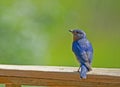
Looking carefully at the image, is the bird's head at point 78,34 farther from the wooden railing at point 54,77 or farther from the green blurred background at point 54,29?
the green blurred background at point 54,29

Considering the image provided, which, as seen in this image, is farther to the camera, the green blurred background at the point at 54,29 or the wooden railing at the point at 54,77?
the green blurred background at the point at 54,29

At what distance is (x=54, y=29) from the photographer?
2270mm

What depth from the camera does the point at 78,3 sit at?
2211mm

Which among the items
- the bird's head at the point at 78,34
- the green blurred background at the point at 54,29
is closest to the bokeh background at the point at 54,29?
the green blurred background at the point at 54,29

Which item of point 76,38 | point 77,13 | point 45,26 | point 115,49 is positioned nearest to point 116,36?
point 115,49

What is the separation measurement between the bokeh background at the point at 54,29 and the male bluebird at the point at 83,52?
1174mm

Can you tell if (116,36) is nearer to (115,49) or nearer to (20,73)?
(115,49)

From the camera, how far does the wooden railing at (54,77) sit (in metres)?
0.79

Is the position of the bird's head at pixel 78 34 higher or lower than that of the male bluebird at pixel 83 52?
higher

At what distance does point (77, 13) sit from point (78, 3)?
0.07m

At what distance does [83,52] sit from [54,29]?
145 centimetres

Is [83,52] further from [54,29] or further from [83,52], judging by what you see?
[54,29]

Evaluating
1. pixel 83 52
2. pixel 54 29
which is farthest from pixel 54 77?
pixel 54 29

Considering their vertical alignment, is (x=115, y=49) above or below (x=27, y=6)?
below
